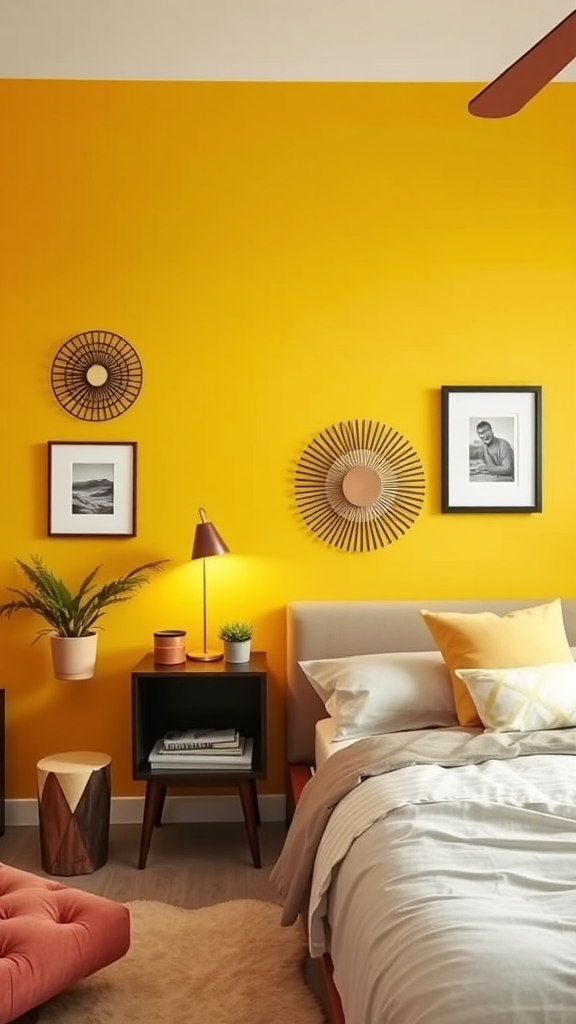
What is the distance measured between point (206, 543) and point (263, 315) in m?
0.97

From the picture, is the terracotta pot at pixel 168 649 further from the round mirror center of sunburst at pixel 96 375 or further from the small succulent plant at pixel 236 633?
the round mirror center of sunburst at pixel 96 375

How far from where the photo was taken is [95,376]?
3.72m

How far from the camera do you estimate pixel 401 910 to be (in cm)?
173

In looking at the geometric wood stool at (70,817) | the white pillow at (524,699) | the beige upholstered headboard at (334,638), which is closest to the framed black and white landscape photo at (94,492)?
the beige upholstered headboard at (334,638)

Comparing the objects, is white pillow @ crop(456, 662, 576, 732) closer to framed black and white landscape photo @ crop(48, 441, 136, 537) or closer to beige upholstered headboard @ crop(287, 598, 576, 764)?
beige upholstered headboard @ crop(287, 598, 576, 764)

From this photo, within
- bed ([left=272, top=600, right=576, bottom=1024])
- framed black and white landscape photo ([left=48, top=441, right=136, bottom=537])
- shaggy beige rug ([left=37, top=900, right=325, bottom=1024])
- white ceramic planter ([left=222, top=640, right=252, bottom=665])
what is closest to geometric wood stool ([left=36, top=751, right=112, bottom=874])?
shaggy beige rug ([left=37, top=900, right=325, bottom=1024])

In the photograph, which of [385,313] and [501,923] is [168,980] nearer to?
[501,923]

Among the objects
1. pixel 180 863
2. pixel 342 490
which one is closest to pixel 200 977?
pixel 180 863

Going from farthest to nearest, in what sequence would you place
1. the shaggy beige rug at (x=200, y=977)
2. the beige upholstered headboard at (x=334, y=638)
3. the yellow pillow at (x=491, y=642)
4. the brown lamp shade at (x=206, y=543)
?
the beige upholstered headboard at (x=334, y=638), the brown lamp shade at (x=206, y=543), the yellow pillow at (x=491, y=642), the shaggy beige rug at (x=200, y=977)

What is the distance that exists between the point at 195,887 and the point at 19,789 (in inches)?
39.2

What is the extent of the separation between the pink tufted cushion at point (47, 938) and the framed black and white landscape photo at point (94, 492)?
4.91 ft

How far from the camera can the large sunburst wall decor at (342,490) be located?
376 cm

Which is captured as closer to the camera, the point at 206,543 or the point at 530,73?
the point at 530,73

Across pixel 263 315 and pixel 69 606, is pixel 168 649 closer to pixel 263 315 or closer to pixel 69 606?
pixel 69 606
